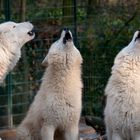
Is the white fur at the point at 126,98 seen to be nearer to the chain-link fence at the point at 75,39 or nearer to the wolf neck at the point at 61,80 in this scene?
the wolf neck at the point at 61,80

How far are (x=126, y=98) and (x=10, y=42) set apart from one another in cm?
176

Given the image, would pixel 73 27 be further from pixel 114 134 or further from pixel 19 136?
pixel 114 134

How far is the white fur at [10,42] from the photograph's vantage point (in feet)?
25.7

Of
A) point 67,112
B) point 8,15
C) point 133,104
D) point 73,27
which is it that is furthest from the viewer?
point 73,27

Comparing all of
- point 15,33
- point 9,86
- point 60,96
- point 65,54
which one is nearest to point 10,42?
point 15,33

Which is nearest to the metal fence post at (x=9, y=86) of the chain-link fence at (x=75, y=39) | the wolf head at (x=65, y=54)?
the chain-link fence at (x=75, y=39)

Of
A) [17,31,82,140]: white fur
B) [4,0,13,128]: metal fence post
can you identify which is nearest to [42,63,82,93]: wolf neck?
[17,31,82,140]: white fur

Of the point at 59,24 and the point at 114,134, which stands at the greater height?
the point at 59,24

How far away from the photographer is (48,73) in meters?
7.99

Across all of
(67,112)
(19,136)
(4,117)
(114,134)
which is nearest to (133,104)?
(114,134)

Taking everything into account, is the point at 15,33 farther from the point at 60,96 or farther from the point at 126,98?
the point at 126,98

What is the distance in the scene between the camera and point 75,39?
404 inches

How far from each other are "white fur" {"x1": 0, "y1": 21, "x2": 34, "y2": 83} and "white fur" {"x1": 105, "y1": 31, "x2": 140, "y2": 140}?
4.87 feet

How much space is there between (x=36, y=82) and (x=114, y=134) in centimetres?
309
